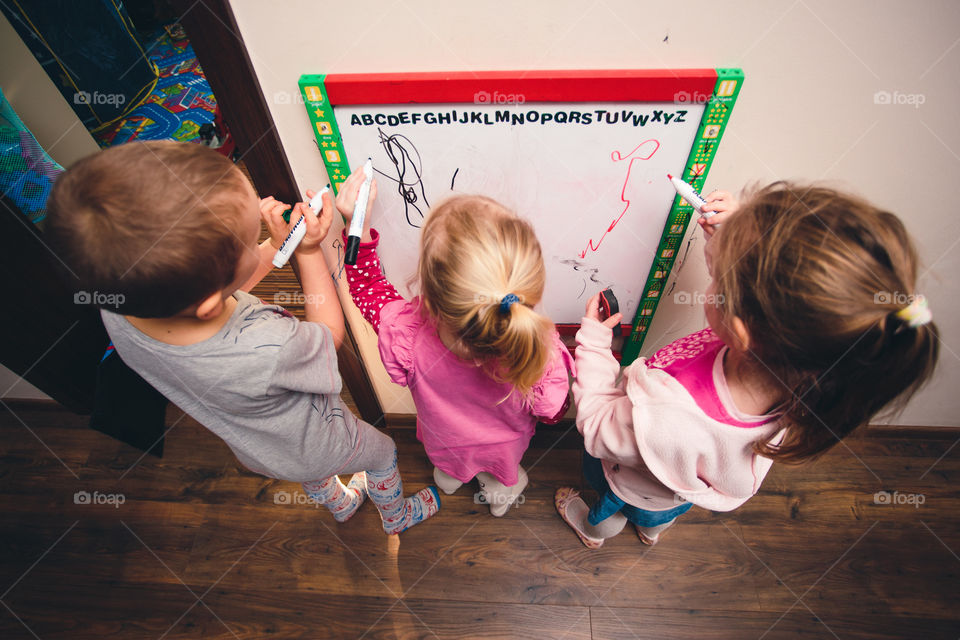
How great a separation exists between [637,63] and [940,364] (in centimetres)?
134

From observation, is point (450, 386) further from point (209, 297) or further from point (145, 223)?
point (145, 223)

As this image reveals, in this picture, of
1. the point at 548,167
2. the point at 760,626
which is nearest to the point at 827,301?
the point at 548,167

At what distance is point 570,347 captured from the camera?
1270 millimetres

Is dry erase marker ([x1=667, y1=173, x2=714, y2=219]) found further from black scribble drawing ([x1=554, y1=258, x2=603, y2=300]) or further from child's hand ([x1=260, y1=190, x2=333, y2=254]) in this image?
child's hand ([x1=260, y1=190, x2=333, y2=254])

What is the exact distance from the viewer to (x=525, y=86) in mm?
704

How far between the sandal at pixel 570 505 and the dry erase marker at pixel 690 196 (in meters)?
1.00

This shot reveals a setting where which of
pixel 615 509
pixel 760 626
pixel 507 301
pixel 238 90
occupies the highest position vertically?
pixel 238 90

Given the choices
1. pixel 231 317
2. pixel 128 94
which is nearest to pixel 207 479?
pixel 231 317

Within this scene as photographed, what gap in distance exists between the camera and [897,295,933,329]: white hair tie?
0.50 meters

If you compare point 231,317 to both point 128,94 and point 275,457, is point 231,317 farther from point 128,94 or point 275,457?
point 128,94

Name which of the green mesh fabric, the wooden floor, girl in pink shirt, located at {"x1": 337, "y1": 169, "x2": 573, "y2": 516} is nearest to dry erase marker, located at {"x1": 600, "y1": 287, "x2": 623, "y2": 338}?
girl in pink shirt, located at {"x1": 337, "y1": 169, "x2": 573, "y2": 516}

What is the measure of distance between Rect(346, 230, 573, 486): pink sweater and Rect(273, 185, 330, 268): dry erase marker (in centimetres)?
13

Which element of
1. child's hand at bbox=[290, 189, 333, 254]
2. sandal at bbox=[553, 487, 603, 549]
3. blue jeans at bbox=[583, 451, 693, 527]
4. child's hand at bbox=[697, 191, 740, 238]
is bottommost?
sandal at bbox=[553, 487, 603, 549]

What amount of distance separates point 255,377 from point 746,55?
95 cm
